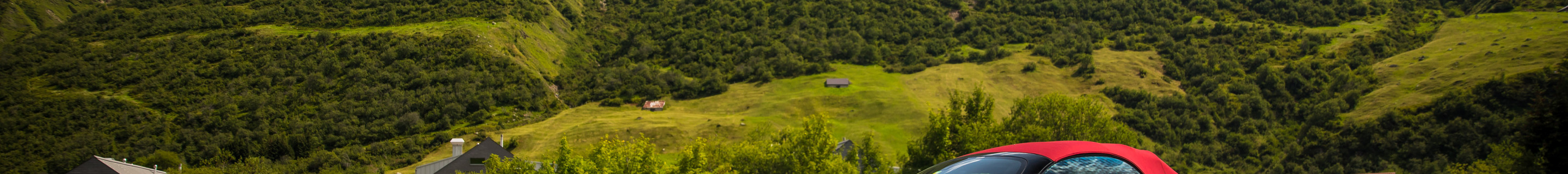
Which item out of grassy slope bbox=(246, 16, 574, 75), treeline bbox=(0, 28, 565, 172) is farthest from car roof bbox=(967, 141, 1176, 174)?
grassy slope bbox=(246, 16, 574, 75)

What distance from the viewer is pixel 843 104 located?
307 feet

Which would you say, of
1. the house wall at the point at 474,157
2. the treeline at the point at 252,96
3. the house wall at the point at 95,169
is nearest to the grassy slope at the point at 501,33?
the treeline at the point at 252,96

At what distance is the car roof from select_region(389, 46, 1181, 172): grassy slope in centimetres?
5552

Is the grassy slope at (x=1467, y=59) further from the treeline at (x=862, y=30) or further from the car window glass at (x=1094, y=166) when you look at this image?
the car window glass at (x=1094, y=166)

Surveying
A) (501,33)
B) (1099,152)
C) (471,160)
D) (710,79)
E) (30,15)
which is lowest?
(710,79)

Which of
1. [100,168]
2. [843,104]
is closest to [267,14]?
[843,104]

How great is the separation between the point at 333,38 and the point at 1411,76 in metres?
127

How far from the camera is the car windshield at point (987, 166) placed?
5.93 m

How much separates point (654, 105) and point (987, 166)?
9379 centimetres

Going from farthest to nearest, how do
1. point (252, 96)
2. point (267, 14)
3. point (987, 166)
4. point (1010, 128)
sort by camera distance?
point (267, 14)
point (252, 96)
point (1010, 128)
point (987, 166)

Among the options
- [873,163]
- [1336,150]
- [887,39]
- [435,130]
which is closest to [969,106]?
[873,163]

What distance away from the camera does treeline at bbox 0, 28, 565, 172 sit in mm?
74312

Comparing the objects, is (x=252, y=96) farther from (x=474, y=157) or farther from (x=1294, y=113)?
(x=1294, y=113)

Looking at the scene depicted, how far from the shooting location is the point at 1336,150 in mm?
73312
